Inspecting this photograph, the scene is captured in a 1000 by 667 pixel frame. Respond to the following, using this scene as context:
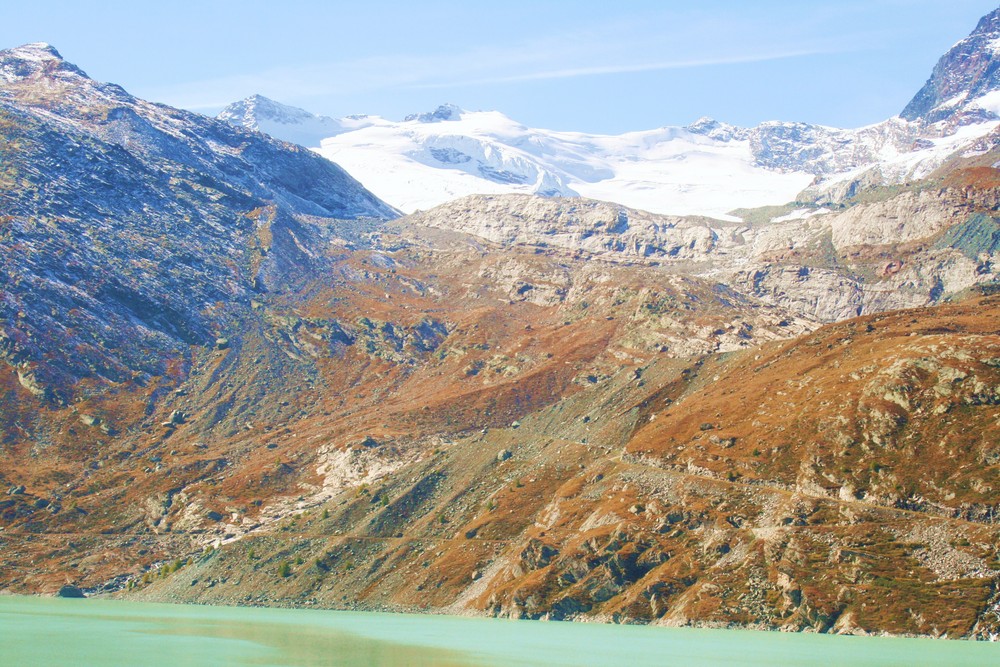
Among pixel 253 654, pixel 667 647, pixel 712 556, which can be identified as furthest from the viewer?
pixel 712 556

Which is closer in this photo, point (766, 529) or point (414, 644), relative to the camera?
point (414, 644)

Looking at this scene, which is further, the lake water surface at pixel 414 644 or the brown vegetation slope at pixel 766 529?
the brown vegetation slope at pixel 766 529

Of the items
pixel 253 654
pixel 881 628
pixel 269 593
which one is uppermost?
pixel 253 654

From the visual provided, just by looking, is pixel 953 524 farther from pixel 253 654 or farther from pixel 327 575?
pixel 327 575

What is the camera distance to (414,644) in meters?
121

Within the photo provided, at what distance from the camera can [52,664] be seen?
303 ft

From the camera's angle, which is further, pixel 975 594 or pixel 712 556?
pixel 712 556

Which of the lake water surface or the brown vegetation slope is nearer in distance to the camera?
the lake water surface

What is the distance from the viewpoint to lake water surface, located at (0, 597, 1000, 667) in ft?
335

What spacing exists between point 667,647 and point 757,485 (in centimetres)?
5480

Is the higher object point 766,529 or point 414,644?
point 766,529

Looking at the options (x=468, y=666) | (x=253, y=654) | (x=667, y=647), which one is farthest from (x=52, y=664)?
(x=667, y=647)

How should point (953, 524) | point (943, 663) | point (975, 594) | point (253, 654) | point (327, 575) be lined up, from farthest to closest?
point (327, 575)
point (953, 524)
point (975, 594)
point (253, 654)
point (943, 663)

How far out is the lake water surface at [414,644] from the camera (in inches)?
4026
